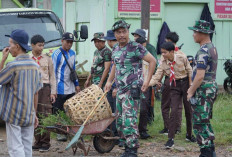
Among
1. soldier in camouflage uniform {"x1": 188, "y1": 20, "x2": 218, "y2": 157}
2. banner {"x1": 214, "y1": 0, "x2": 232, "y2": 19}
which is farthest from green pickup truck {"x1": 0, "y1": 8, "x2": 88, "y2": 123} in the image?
banner {"x1": 214, "y1": 0, "x2": 232, "y2": 19}

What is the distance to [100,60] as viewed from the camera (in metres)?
9.10

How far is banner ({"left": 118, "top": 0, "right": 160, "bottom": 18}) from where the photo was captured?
15.6 meters

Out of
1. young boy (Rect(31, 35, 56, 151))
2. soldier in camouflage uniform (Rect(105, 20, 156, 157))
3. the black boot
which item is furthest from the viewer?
young boy (Rect(31, 35, 56, 151))

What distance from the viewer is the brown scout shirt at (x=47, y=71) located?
8375 millimetres

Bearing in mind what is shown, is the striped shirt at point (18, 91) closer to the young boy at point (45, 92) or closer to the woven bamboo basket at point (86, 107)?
the woven bamboo basket at point (86, 107)

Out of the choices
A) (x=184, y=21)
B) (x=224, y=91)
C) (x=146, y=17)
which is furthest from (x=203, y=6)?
(x=146, y=17)

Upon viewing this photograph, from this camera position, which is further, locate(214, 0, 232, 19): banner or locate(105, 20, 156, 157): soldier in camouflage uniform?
locate(214, 0, 232, 19): banner

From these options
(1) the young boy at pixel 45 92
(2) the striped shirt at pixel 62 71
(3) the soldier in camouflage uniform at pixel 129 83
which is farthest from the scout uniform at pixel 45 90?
(3) the soldier in camouflage uniform at pixel 129 83

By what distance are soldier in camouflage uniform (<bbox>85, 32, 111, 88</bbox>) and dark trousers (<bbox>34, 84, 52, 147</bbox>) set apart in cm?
99

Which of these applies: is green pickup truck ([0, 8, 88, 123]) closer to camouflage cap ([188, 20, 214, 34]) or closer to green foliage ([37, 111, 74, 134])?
green foliage ([37, 111, 74, 134])

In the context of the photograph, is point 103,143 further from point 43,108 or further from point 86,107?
point 43,108

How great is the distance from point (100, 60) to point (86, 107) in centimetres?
147

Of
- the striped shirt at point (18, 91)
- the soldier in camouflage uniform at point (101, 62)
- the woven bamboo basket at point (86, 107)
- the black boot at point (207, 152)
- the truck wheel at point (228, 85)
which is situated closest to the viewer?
the striped shirt at point (18, 91)

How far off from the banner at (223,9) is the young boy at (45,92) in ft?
29.3
